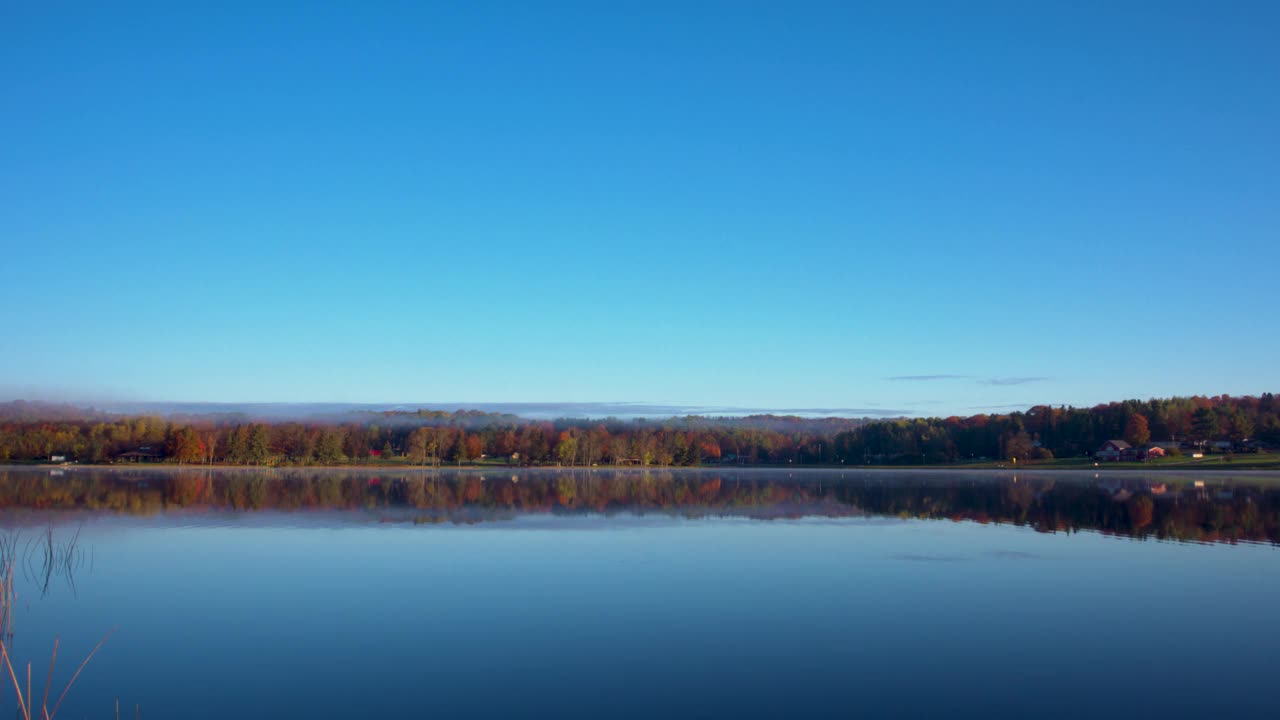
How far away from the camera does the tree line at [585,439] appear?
119312 millimetres

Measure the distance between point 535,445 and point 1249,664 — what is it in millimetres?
128598

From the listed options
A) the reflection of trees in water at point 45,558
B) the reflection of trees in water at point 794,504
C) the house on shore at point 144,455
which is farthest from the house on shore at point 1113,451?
the house on shore at point 144,455

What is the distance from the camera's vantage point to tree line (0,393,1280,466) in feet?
391

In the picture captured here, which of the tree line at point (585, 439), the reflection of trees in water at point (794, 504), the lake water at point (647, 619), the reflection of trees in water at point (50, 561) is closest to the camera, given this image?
the lake water at point (647, 619)

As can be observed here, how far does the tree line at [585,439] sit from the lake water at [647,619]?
10355 cm

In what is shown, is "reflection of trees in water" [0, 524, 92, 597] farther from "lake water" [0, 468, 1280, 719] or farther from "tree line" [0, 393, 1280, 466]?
"tree line" [0, 393, 1280, 466]

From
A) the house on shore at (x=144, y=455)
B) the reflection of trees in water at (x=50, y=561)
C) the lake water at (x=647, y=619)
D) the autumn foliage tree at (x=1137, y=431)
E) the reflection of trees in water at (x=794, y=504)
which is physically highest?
the autumn foliage tree at (x=1137, y=431)

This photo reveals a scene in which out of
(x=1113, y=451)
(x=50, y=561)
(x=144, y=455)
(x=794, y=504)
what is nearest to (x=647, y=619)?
(x=50, y=561)

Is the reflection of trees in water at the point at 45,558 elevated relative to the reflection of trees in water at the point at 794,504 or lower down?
elevated

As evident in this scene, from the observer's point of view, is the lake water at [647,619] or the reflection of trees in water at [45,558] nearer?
the lake water at [647,619]

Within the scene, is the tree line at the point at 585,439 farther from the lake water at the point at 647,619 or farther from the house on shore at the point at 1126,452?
the lake water at the point at 647,619

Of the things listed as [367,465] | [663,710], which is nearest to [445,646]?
[663,710]

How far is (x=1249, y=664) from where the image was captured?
11.0 metres

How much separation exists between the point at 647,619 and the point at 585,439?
136 m
